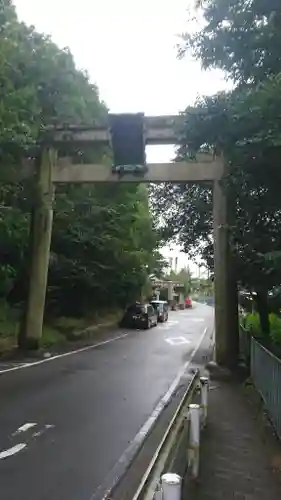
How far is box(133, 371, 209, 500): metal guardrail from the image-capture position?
144 inches

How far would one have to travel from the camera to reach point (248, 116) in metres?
7.26

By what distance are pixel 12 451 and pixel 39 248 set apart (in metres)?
12.7

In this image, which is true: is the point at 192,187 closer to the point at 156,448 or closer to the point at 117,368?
the point at 117,368

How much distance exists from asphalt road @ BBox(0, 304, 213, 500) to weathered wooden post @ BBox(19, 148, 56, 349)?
56.2 inches

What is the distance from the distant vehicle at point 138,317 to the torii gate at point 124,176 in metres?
17.5

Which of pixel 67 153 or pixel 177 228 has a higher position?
pixel 67 153

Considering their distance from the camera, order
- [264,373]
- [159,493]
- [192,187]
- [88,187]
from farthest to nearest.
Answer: [88,187], [192,187], [264,373], [159,493]

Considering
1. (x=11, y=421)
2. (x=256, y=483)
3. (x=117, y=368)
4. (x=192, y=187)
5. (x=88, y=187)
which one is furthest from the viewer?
(x=88, y=187)

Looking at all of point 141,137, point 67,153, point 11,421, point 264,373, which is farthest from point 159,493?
point 67,153

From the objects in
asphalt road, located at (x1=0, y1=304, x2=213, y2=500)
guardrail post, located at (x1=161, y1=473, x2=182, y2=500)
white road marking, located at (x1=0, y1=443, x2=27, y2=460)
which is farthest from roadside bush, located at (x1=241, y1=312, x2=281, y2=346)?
guardrail post, located at (x1=161, y1=473, x2=182, y2=500)

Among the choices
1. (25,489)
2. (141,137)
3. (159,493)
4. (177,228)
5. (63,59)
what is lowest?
(25,489)

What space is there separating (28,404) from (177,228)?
12.6m

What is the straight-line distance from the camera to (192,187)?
21.0 metres

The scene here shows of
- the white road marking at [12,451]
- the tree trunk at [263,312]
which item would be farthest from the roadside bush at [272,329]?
the white road marking at [12,451]
